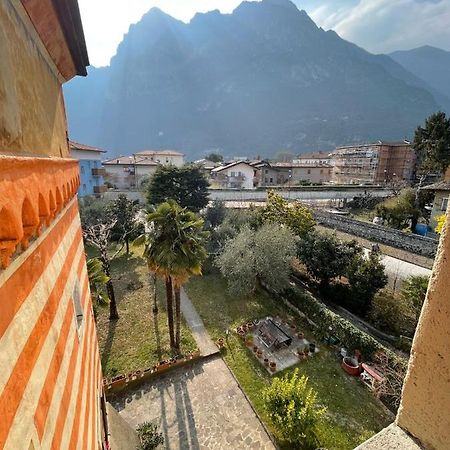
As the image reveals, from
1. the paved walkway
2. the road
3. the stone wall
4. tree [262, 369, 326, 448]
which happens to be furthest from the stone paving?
the stone wall

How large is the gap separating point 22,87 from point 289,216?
2384cm

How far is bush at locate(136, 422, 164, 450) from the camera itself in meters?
8.95

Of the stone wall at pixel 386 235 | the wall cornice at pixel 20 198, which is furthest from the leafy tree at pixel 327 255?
the wall cornice at pixel 20 198

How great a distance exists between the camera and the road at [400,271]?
1814 cm

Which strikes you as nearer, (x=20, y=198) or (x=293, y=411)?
(x=20, y=198)

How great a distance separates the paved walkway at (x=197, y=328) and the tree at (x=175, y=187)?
48.5 ft

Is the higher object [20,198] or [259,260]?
[20,198]

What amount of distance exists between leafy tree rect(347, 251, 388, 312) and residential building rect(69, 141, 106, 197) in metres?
32.9

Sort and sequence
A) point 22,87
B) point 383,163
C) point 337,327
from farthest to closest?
point 383,163 → point 337,327 → point 22,87

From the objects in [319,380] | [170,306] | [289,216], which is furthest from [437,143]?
[170,306]

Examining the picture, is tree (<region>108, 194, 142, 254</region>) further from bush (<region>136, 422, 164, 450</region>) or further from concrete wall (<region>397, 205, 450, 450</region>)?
concrete wall (<region>397, 205, 450, 450</region>)

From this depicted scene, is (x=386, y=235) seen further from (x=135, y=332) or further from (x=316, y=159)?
(x=316, y=159)

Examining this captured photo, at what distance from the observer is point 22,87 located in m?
2.64

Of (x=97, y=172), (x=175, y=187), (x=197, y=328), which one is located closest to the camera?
(x=197, y=328)
